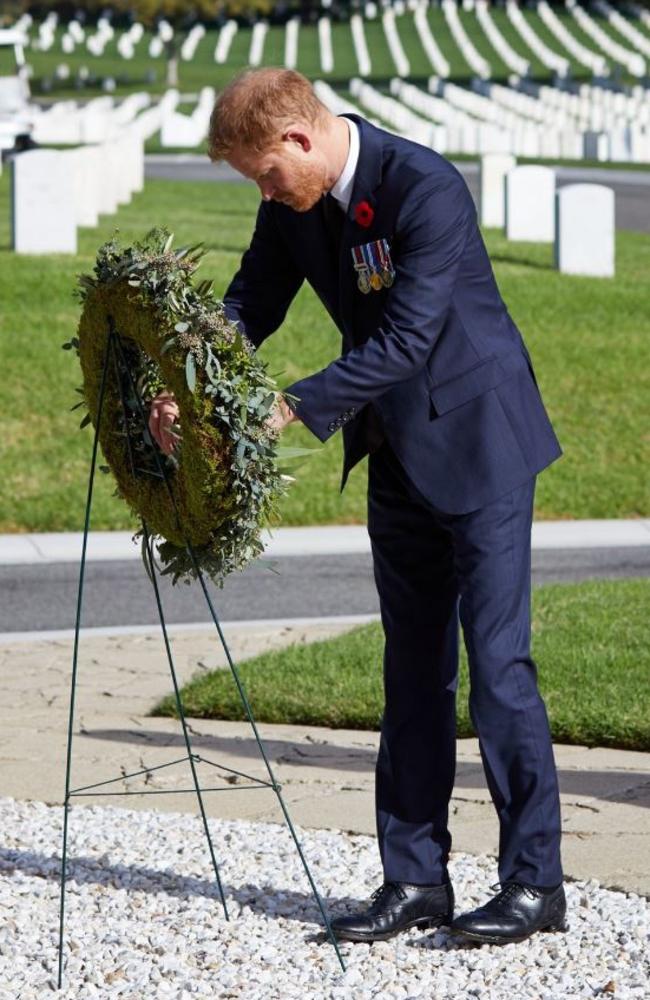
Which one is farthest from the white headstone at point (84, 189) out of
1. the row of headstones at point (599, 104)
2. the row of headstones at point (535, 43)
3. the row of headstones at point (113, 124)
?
the row of headstones at point (535, 43)

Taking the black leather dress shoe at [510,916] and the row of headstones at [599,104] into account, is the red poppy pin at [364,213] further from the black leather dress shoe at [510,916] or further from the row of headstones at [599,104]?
the row of headstones at [599,104]

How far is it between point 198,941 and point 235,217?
1943 centimetres

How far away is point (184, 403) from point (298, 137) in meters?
0.61

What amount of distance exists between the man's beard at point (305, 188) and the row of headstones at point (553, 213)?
13467 mm

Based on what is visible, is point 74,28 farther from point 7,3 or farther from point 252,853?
point 252,853

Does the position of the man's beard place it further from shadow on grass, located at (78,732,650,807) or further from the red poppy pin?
shadow on grass, located at (78,732,650,807)

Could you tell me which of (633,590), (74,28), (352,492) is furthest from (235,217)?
(74,28)

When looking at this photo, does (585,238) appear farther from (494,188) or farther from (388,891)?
(388,891)

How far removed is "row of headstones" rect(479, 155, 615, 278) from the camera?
17531mm

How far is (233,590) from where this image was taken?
9867mm

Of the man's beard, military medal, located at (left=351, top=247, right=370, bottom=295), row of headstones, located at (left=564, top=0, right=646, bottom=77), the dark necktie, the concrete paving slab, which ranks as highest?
row of headstones, located at (left=564, top=0, right=646, bottom=77)

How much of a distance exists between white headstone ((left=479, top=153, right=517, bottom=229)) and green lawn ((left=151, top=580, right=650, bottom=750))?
15256 millimetres

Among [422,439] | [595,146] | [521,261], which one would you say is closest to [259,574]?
[422,439]

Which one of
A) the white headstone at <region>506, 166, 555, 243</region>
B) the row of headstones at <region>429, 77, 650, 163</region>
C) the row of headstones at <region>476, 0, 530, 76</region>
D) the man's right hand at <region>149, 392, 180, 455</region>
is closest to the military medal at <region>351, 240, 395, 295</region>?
the man's right hand at <region>149, 392, 180, 455</region>
